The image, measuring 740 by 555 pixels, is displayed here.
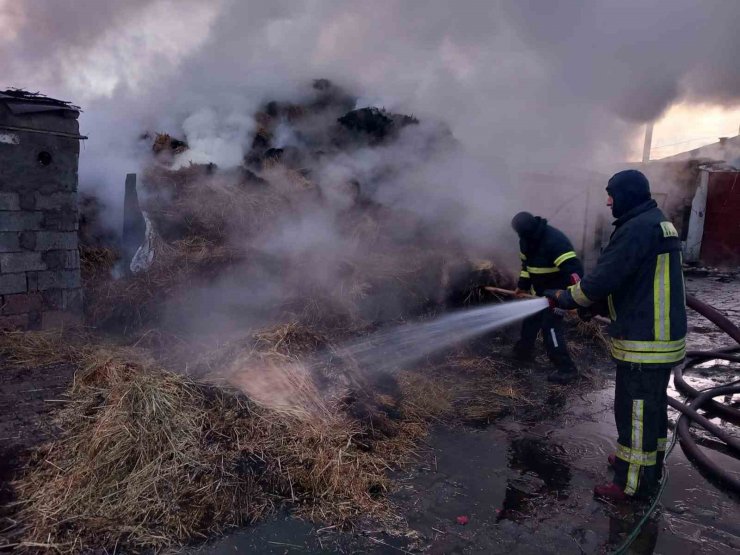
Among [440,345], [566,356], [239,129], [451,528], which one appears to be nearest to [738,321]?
[566,356]

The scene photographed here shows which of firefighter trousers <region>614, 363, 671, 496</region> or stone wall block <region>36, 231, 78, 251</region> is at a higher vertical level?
stone wall block <region>36, 231, 78, 251</region>

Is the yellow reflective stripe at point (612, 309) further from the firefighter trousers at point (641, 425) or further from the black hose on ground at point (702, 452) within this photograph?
the black hose on ground at point (702, 452)

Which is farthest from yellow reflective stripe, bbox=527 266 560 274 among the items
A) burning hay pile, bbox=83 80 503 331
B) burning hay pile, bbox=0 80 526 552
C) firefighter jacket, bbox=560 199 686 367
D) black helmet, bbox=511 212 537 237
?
firefighter jacket, bbox=560 199 686 367

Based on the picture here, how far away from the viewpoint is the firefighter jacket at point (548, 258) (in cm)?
598

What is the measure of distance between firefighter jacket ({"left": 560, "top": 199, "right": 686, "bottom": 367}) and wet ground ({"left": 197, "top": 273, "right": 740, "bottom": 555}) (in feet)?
3.39

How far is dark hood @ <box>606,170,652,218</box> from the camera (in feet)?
11.6

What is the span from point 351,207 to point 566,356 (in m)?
4.54

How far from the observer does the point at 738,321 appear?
9.14m

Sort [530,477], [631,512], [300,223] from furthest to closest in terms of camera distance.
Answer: [300,223] < [530,477] < [631,512]

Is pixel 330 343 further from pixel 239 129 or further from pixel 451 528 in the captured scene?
pixel 239 129

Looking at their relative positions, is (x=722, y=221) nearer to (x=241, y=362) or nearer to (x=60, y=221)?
(x=241, y=362)

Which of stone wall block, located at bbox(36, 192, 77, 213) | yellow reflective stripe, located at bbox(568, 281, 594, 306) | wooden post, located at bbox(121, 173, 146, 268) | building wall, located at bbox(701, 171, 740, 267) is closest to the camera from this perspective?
yellow reflective stripe, located at bbox(568, 281, 594, 306)

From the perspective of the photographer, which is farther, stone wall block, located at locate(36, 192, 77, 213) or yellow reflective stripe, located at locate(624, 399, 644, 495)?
stone wall block, located at locate(36, 192, 77, 213)

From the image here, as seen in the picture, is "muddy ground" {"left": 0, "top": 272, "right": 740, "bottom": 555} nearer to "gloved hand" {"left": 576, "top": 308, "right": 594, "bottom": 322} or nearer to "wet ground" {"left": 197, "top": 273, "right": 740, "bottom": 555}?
"wet ground" {"left": 197, "top": 273, "right": 740, "bottom": 555}
